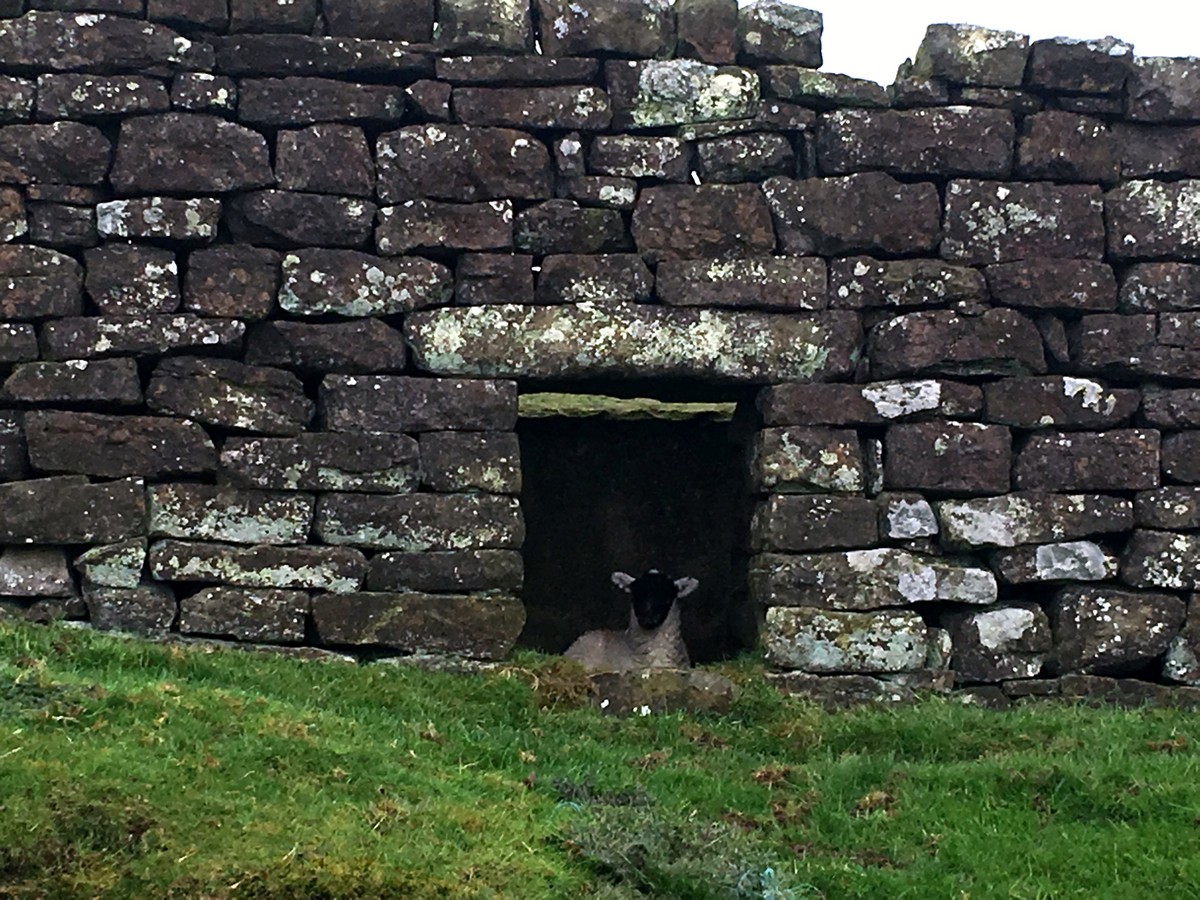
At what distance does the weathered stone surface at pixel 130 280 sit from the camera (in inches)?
324

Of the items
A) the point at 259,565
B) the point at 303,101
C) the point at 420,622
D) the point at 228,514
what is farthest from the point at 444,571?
the point at 303,101

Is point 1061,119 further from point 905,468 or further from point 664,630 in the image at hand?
point 664,630

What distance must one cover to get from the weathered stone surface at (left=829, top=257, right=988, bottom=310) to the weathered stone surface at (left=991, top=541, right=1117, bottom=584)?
58.0 inches

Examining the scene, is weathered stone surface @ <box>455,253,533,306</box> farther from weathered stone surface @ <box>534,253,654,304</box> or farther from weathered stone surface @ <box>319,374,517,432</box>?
weathered stone surface @ <box>319,374,517,432</box>

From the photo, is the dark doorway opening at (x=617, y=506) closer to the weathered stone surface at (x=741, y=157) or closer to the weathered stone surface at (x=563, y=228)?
the weathered stone surface at (x=563, y=228)

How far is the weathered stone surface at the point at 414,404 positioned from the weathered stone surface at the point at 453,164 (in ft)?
3.46

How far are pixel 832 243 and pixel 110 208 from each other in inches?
160

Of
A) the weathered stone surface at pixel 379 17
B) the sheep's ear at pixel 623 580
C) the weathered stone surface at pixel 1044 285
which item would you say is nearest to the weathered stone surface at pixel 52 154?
the weathered stone surface at pixel 379 17

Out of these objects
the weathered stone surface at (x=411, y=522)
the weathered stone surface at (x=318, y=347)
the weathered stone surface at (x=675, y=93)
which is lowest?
the weathered stone surface at (x=411, y=522)

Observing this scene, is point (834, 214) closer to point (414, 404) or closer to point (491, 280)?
point (491, 280)

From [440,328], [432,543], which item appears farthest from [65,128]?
[432,543]

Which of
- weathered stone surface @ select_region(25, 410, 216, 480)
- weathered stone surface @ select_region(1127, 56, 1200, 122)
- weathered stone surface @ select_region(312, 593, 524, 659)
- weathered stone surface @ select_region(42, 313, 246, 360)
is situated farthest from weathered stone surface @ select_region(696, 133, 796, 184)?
weathered stone surface @ select_region(25, 410, 216, 480)

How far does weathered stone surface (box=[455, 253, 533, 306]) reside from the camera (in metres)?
8.52

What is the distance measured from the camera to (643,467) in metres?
11.2
